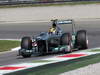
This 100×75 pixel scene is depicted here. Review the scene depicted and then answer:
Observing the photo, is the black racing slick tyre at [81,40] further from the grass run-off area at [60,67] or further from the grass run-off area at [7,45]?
the grass run-off area at [60,67]

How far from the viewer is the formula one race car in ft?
51.1

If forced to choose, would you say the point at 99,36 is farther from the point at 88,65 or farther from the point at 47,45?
the point at 88,65

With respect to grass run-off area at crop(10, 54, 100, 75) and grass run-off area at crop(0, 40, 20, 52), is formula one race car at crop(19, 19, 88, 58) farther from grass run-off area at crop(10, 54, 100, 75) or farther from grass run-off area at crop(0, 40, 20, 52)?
grass run-off area at crop(10, 54, 100, 75)

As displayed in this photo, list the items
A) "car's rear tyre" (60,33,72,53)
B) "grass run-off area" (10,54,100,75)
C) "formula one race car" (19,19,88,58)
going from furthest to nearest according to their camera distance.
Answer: "formula one race car" (19,19,88,58) → "car's rear tyre" (60,33,72,53) → "grass run-off area" (10,54,100,75)

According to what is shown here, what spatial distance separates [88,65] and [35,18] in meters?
34.0

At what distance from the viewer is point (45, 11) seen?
43.6 meters

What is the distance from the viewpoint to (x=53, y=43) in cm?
1592

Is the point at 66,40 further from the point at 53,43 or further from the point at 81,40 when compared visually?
the point at 81,40

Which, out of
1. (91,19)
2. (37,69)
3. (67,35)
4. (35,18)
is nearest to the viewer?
(37,69)

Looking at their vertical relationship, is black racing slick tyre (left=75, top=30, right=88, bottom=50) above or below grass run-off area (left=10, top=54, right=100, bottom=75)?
below

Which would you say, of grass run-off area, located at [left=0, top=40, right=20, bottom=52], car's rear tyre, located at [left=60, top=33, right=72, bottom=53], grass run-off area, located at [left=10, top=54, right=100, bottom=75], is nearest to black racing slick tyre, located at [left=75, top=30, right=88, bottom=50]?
car's rear tyre, located at [left=60, top=33, right=72, bottom=53]

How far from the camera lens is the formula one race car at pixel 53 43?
1558cm

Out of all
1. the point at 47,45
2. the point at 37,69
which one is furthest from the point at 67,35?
the point at 37,69

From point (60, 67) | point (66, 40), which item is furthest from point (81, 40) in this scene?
point (60, 67)
